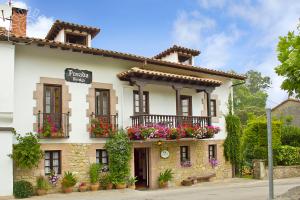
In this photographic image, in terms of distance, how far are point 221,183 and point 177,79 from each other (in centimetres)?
585

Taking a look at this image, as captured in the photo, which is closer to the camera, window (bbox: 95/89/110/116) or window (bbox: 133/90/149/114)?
window (bbox: 95/89/110/116)

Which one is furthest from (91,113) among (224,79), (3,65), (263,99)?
(263,99)

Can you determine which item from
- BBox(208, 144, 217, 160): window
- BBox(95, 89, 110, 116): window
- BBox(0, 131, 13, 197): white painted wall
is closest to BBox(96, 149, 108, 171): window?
BBox(95, 89, 110, 116): window

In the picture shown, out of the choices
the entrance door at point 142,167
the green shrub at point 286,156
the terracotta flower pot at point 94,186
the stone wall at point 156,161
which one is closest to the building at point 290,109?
the green shrub at point 286,156

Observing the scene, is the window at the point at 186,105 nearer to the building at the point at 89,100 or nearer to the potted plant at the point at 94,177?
the building at the point at 89,100

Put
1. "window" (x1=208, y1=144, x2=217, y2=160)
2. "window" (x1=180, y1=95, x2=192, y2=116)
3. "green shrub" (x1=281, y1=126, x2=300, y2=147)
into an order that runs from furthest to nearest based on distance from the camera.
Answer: "green shrub" (x1=281, y1=126, x2=300, y2=147), "window" (x1=208, y1=144, x2=217, y2=160), "window" (x1=180, y1=95, x2=192, y2=116)

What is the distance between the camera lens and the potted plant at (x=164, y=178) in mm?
18281

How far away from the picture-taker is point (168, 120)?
18.3 metres

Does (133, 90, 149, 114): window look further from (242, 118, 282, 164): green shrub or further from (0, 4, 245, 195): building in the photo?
(242, 118, 282, 164): green shrub

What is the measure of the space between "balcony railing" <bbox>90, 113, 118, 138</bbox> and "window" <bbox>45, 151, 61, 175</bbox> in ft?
5.62

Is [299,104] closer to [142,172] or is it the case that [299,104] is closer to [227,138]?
[227,138]

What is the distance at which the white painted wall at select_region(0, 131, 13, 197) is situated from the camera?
44.4 ft

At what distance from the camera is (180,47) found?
22.8 m

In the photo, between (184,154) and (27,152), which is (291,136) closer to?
(184,154)
